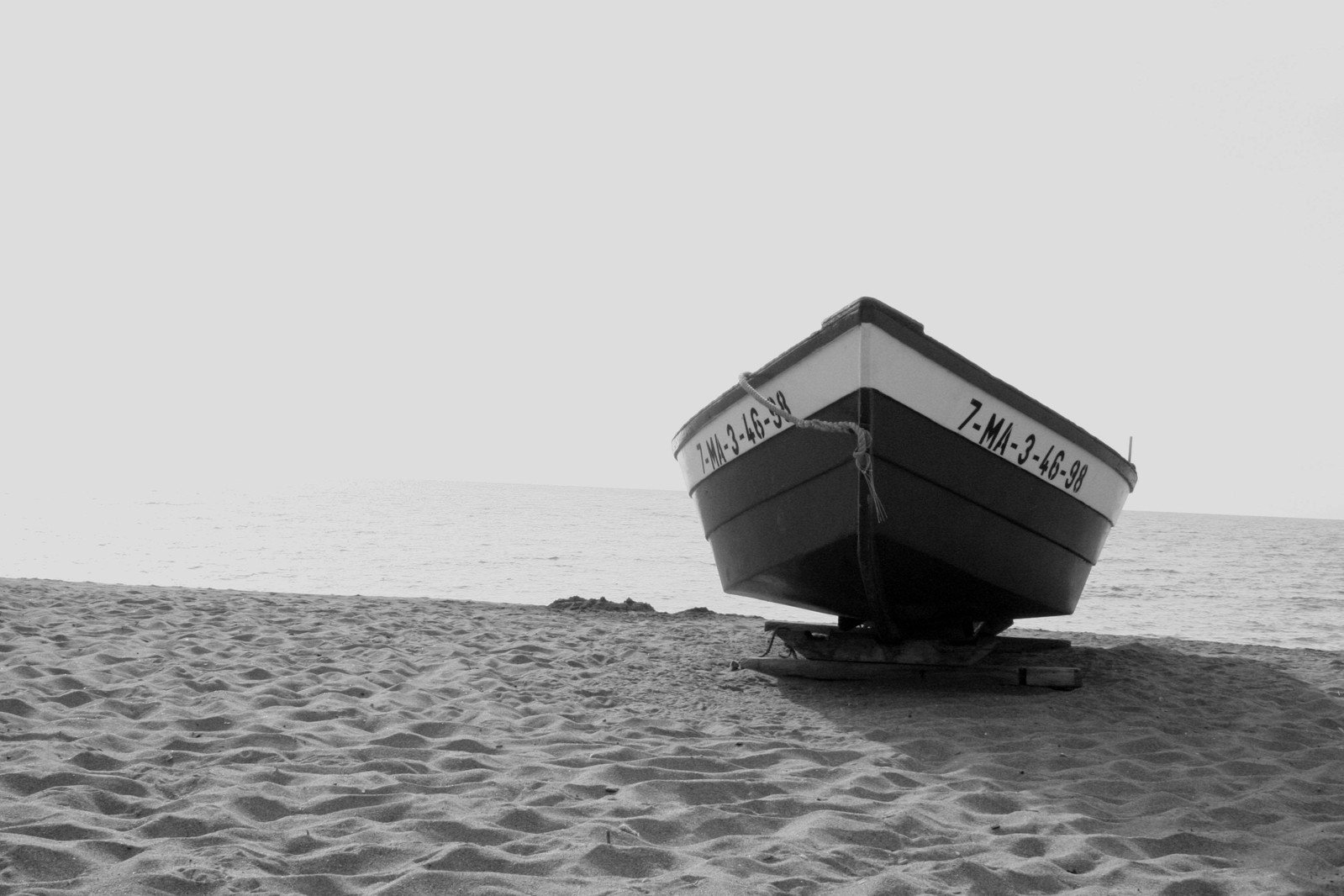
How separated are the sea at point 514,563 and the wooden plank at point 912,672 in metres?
6.11

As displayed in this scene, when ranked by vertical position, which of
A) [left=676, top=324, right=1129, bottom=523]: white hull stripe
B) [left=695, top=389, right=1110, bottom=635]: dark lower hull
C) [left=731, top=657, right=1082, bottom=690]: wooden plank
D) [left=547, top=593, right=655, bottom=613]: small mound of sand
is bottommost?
[left=731, top=657, right=1082, bottom=690]: wooden plank

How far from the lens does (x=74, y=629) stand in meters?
5.61

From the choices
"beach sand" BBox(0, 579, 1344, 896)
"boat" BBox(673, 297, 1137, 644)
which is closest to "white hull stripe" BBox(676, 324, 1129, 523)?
"boat" BBox(673, 297, 1137, 644)

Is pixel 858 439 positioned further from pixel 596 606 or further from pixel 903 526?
pixel 596 606

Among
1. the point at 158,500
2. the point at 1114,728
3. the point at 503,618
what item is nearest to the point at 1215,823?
the point at 1114,728

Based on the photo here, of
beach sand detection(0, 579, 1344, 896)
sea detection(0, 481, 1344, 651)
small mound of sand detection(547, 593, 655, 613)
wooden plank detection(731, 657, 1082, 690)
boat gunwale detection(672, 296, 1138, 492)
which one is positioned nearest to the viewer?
beach sand detection(0, 579, 1344, 896)

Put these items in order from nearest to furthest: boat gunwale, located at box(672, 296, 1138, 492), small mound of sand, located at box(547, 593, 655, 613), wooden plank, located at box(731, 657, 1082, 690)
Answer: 1. boat gunwale, located at box(672, 296, 1138, 492)
2. wooden plank, located at box(731, 657, 1082, 690)
3. small mound of sand, located at box(547, 593, 655, 613)

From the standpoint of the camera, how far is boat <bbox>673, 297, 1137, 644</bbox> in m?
4.25

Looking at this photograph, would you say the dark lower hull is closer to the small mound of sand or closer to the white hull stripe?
the white hull stripe

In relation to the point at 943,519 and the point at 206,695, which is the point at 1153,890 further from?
the point at 206,695

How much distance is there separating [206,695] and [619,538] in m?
25.4

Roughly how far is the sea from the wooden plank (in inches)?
241

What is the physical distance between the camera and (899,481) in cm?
433

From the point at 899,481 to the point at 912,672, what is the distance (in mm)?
1357
